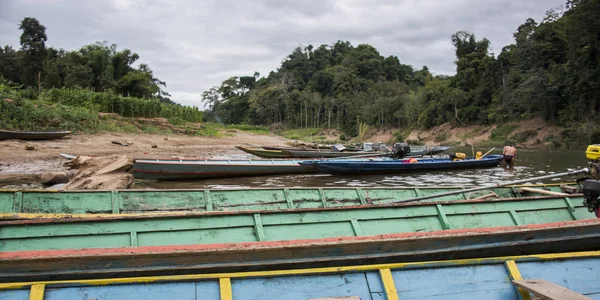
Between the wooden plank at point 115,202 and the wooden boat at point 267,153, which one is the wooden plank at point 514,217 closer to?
the wooden plank at point 115,202

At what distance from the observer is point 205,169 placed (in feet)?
44.5

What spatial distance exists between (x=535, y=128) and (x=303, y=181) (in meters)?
28.7

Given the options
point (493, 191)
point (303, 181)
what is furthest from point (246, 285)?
point (303, 181)

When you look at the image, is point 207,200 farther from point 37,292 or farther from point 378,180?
point 378,180

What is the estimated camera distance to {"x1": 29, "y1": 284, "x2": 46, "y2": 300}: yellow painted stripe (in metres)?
2.71

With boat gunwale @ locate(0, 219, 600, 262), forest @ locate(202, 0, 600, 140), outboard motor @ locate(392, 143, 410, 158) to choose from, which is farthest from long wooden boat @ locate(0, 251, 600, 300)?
forest @ locate(202, 0, 600, 140)

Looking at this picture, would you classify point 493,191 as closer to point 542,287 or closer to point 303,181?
point 542,287

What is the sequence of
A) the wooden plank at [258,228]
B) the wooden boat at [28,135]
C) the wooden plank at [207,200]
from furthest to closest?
1. the wooden boat at [28,135]
2. the wooden plank at [207,200]
3. the wooden plank at [258,228]

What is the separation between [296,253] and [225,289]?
134 cm

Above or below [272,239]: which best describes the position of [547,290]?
above

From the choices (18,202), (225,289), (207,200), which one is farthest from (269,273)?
(18,202)

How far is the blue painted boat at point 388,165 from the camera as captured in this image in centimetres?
1495

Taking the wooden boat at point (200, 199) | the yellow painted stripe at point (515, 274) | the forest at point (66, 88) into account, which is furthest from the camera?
the forest at point (66, 88)

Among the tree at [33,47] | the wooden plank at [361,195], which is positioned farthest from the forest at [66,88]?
the wooden plank at [361,195]
